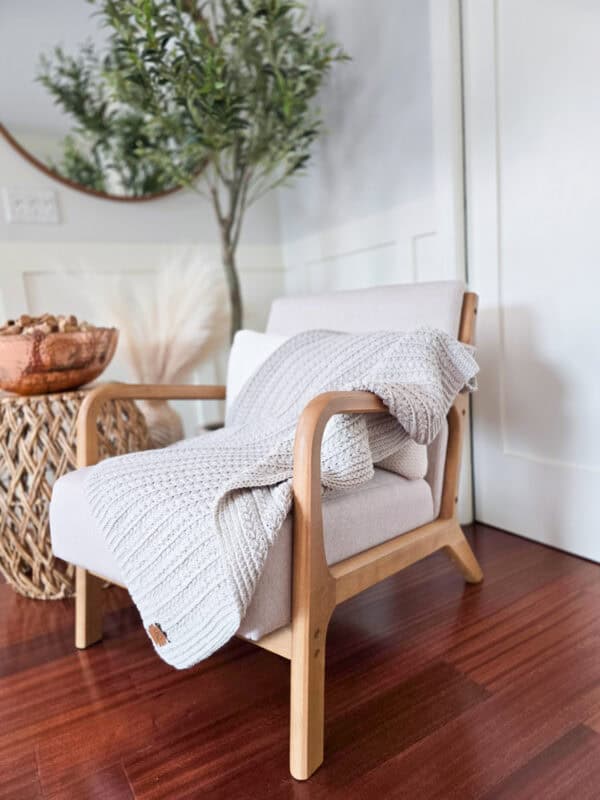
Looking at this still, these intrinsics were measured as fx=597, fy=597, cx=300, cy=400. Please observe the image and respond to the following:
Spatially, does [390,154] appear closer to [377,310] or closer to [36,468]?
[377,310]

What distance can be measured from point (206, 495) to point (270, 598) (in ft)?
0.58

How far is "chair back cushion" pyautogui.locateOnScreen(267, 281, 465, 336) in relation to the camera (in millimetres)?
1299

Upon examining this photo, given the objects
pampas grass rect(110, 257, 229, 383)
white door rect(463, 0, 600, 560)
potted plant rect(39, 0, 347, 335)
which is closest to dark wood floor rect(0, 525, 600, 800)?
white door rect(463, 0, 600, 560)

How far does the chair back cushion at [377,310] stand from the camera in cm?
130

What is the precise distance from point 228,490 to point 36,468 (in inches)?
28.9

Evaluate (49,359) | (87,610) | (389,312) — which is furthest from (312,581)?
(49,359)

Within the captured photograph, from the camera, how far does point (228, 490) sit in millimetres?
827

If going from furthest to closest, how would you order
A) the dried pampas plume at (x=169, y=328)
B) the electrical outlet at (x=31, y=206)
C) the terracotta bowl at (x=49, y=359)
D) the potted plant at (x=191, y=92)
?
the electrical outlet at (x=31, y=206), the dried pampas plume at (x=169, y=328), the potted plant at (x=191, y=92), the terracotta bowl at (x=49, y=359)

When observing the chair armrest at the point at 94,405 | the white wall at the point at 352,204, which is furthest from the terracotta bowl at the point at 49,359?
the white wall at the point at 352,204

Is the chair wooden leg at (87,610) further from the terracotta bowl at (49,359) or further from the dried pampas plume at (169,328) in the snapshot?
the dried pampas plume at (169,328)

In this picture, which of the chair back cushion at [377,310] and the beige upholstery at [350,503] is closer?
the beige upholstery at [350,503]

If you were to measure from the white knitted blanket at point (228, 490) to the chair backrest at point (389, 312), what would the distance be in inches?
5.5

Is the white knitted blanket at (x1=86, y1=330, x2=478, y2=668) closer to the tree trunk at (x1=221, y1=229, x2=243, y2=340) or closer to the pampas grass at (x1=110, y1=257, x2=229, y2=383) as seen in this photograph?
the pampas grass at (x1=110, y1=257, x2=229, y2=383)

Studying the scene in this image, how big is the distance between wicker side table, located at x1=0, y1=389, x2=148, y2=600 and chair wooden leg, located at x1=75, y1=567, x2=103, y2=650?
0.81 feet
